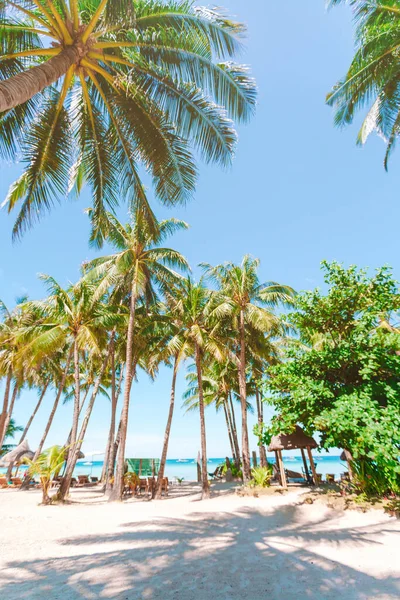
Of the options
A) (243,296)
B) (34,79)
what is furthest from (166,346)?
(34,79)

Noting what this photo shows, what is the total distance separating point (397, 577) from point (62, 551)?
5749mm

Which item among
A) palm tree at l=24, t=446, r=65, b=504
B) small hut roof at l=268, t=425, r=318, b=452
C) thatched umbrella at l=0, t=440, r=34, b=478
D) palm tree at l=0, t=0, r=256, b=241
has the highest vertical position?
palm tree at l=0, t=0, r=256, b=241

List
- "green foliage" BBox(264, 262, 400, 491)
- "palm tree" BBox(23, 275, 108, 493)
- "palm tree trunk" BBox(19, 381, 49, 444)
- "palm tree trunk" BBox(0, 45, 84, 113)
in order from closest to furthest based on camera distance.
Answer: "palm tree trunk" BBox(0, 45, 84, 113) < "green foliage" BBox(264, 262, 400, 491) < "palm tree" BBox(23, 275, 108, 493) < "palm tree trunk" BBox(19, 381, 49, 444)

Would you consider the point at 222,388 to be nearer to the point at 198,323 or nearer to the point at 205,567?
the point at 198,323

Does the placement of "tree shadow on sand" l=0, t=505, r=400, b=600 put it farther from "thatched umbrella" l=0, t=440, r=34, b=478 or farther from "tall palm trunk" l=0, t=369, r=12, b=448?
"thatched umbrella" l=0, t=440, r=34, b=478

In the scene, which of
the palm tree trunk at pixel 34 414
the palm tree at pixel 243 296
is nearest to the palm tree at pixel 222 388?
the palm tree at pixel 243 296

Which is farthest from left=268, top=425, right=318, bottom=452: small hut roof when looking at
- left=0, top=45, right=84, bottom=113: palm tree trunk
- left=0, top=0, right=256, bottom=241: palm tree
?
left=0, top=45, right=84, bottom=113: palm tree trunk

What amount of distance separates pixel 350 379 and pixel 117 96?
9.30 m

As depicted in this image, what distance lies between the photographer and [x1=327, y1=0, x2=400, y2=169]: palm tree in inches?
309

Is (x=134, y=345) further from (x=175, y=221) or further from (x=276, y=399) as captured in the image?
(x=276, y=399)

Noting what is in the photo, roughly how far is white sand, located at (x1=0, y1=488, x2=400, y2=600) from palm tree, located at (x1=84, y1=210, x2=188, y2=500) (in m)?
5.46

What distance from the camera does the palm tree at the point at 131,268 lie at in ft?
47.6

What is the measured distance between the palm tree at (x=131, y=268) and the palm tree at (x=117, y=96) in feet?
20.6

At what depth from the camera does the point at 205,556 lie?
19.2 ft
